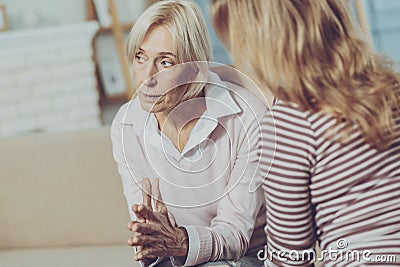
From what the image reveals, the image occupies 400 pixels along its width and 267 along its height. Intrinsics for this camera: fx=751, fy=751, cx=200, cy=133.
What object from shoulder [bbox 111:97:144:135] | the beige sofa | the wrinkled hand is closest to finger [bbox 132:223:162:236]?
the wrinkled hand

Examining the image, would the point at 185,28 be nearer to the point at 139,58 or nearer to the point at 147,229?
the point at 139,58

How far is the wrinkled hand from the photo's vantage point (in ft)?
2.94

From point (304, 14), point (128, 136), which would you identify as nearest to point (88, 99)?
point (128, 136)

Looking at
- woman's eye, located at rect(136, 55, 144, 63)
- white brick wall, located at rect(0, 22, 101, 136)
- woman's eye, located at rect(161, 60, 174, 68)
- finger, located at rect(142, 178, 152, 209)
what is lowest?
white brick wall, located at rect(0, 22, 101, 136)

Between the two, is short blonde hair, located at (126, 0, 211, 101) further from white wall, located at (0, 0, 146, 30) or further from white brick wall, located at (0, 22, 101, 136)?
white wall, located at (0, 0, 146, 30)

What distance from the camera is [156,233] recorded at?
0.90 metres

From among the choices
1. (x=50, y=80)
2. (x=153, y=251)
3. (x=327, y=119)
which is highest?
(x=327, y=119)

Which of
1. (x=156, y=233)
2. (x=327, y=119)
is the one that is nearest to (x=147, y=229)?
(x=156, y=233)

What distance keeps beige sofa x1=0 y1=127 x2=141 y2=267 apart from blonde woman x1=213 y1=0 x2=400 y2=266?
542 mm

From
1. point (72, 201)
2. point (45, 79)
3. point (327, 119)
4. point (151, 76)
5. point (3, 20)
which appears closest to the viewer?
point (327, 119)

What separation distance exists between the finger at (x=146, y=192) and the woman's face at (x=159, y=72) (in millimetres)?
89

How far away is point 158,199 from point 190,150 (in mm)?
72

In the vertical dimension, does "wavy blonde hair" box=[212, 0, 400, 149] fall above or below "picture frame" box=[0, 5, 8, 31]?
above

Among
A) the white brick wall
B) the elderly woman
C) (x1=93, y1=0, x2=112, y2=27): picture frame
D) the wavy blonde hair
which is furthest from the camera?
(x1=93, y1=0, x2=112, y2=27): picture frame
